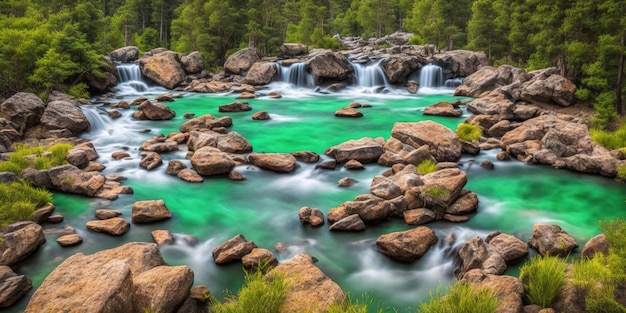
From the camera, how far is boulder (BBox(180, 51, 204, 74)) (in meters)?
43.3

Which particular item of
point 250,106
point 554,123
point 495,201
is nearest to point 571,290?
point 495,201

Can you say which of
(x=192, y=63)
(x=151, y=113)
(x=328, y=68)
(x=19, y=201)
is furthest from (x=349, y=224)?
(x=192, y=63)

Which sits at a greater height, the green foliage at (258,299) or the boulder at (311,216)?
the green foliage at (258,299)

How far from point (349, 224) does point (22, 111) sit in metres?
18.5

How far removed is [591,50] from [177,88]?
33.0m

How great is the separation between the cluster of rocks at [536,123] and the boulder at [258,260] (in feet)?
40.3

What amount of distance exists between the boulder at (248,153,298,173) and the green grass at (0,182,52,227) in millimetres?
7085

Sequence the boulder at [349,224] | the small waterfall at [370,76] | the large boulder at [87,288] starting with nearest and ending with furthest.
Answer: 1. the large boulder at [87,288]
2. the boulder at [349,224]
3. the small waterfall at [370,76]

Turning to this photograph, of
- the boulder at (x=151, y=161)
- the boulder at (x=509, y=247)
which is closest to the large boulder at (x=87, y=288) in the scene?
the boulder at (x=509, y=247)

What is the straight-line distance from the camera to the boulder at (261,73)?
40781 millimetres

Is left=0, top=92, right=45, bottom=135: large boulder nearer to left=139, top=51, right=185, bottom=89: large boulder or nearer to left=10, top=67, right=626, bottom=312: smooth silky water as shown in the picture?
left=10, top=67, right=626, bottom=312: smooth silky water

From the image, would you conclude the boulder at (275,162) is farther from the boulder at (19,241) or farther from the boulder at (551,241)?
the boulder at (551,241)

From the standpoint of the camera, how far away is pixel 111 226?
11.0 m

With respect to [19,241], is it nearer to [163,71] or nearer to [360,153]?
[360,153]
